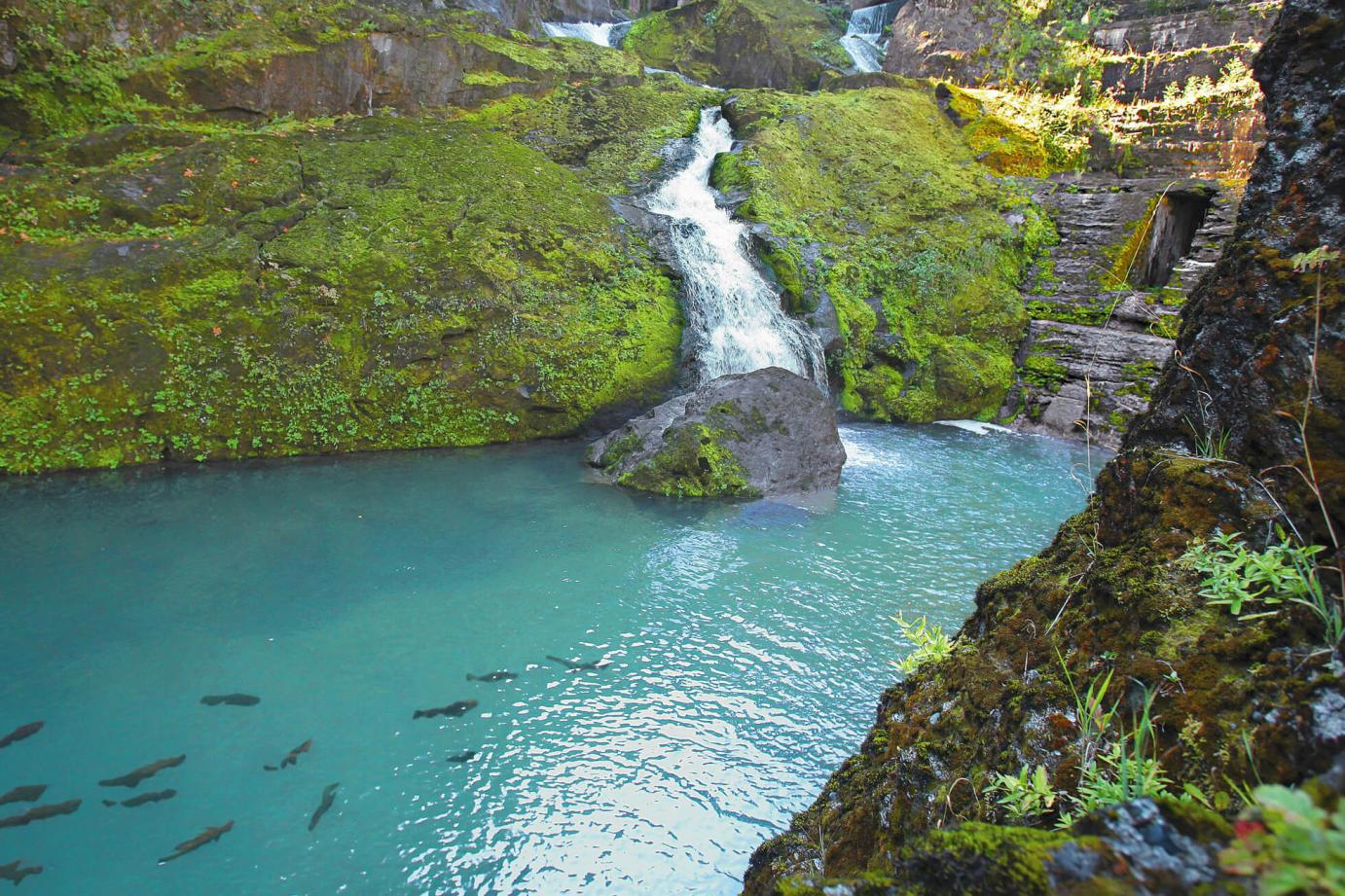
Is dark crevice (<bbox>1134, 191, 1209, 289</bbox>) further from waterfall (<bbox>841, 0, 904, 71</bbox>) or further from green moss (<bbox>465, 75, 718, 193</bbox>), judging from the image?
waterfall (<bbox>841, 0, 904, 71</bbox>)

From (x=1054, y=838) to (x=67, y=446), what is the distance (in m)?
11.0

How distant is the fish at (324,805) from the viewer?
3.37 m

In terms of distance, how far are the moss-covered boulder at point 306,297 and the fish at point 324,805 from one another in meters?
7.06

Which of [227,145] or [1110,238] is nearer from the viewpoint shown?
[227,145]

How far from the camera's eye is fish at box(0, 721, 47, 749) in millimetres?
3877

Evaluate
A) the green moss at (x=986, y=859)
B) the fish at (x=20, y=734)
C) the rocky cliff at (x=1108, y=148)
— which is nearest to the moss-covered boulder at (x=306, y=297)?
the fish at (x=20, y=734)

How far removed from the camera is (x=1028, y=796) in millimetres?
1519

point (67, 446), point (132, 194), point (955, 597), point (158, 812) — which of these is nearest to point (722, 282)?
point (955, 597)

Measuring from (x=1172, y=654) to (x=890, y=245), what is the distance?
44.9 ft

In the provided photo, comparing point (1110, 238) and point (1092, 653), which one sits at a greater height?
point (1110, 238)

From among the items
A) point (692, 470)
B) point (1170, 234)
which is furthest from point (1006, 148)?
point (692, 470)

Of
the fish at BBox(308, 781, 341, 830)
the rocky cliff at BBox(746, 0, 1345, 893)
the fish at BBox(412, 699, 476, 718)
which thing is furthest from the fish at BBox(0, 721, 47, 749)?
the rocky cliff at BBox(746, 0, 1345, 893)

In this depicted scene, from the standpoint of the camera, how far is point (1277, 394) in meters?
1.77

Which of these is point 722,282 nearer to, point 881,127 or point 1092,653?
point 881,127
